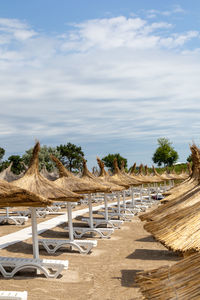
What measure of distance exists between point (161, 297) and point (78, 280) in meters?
5.71

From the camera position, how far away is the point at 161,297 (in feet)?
8.78

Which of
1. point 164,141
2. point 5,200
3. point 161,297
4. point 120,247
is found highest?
point 164,141

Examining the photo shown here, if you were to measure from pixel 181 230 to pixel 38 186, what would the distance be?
223 inches

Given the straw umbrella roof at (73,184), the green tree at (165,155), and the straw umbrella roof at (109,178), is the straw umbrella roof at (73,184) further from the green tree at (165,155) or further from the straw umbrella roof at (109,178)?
the green tree at (165,155)

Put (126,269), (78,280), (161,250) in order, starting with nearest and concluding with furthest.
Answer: (78,280) → (126,269) → (161,250)

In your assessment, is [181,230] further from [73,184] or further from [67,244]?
[73,184]

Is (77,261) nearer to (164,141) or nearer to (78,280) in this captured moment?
(78,280)

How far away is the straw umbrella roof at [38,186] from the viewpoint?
975cm

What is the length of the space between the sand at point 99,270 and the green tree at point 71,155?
1724 inches

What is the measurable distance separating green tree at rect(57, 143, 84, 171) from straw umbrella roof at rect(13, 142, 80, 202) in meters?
46.9

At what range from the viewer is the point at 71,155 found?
189ft

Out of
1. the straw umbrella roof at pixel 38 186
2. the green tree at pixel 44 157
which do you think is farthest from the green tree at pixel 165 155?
the straw umbrella roof at pixel 38 186

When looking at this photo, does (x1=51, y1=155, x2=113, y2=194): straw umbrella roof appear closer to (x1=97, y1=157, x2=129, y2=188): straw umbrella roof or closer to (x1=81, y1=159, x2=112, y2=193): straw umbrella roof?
(x1=81, y1=159, x2=112, y2=193): straw umbrella roof

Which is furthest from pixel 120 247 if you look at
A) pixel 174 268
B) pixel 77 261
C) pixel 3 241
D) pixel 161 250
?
pixel 174 268
